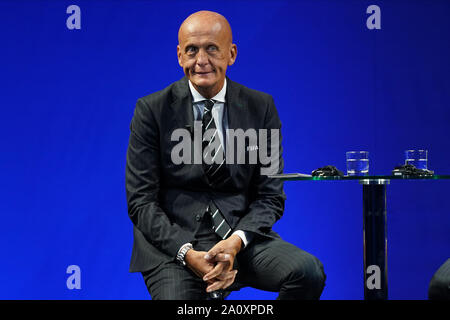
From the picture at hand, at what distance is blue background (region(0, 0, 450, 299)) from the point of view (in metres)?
4.20

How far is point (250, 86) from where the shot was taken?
4.31m

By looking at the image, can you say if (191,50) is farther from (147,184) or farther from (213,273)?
(213,273)

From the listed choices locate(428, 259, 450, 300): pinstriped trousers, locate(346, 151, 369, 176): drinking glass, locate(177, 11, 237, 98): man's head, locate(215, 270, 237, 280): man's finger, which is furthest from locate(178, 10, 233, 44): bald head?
locate(428, 259, 450, 300): pinstriped trousers

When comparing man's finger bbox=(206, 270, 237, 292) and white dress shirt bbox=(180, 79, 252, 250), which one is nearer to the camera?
man's finger bbox=(206, 270, 237, 292)

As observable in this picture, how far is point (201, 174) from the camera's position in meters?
2.77

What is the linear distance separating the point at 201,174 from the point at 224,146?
6.9 inches

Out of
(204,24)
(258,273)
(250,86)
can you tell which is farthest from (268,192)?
(250,86)

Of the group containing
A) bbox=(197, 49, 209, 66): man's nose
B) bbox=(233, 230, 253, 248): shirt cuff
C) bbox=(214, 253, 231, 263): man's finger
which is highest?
bbox=(197, 49, 209, 66): man's nose

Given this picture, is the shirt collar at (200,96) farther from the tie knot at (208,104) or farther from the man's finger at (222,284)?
the man's finger at (222,284)

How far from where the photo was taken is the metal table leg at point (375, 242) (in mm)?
2748

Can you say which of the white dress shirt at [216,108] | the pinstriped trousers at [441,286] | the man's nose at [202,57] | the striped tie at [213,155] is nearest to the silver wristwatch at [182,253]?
the striped tie at [213,155]

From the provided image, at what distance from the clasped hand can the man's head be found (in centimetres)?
74

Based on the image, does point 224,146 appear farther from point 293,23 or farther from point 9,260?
point 9,260

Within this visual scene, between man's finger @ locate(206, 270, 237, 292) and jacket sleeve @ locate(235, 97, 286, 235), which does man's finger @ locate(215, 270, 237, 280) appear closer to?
man's finger @ locate(206, 270, 237, 292)
